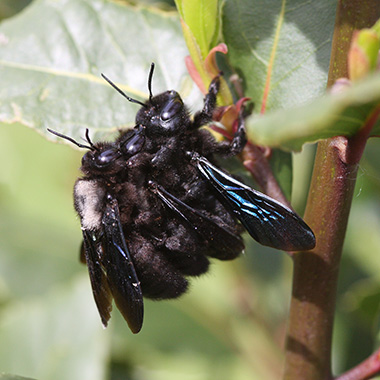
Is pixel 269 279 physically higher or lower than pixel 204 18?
lower

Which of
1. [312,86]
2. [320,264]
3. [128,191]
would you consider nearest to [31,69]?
[128,191]

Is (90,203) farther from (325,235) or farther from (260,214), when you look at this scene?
(325,235)

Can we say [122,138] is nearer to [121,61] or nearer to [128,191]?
[128,191]

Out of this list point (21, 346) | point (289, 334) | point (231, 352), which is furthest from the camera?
point (231, 352)

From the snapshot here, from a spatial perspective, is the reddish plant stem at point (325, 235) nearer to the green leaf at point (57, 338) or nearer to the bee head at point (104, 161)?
the bee head at point (104, 161)

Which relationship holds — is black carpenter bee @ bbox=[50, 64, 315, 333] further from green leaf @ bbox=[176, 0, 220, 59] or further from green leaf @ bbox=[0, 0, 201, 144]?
green leaf @ bbox=[0, 0, 201, 144]

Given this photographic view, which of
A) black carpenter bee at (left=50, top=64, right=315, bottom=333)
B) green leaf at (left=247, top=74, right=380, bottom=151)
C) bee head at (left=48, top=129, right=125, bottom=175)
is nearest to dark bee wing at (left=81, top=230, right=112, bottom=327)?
black carpenter bee at (left=50, top=64, right=315, bottom=333)
